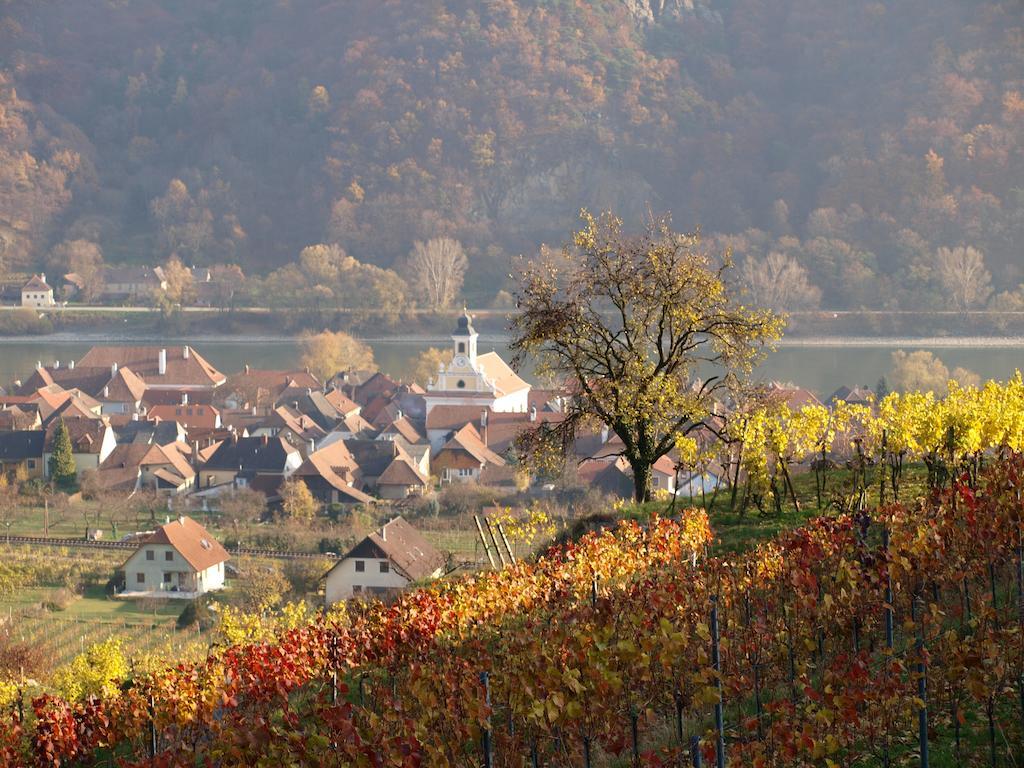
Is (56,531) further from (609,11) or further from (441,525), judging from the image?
(609,11)

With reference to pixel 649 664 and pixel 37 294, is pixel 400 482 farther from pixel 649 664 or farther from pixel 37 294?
pixel 37 294

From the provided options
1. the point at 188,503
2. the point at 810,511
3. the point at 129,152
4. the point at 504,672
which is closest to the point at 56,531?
the point at 188,503

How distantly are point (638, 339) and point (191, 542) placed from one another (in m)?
17.9

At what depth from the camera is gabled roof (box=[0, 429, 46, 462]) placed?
4528 cm

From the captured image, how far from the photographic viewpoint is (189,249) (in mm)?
125812

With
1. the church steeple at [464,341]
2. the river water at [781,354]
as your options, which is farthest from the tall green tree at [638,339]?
the river water at [781,354]

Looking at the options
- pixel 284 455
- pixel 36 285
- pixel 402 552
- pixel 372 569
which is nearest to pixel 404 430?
pixel 284 455

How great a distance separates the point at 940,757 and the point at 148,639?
2111 cm

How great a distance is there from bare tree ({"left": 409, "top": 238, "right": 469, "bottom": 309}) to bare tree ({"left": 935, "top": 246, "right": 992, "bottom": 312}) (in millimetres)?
35836

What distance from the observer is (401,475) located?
42.4 meters

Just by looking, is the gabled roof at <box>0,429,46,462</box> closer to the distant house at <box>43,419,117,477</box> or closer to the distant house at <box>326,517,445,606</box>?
the distant house at <box>43,419,117,477</box>

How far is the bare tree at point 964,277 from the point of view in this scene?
9112 cm

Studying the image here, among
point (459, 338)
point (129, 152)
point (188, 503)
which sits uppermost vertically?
point (129, 152)

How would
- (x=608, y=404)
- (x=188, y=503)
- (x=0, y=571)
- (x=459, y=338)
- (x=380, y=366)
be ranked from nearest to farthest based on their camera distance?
(x=608, y=404) → (x=0, y=571) → (x=188, y=503) → (x=459, y=338) → (x=380, y=366)
